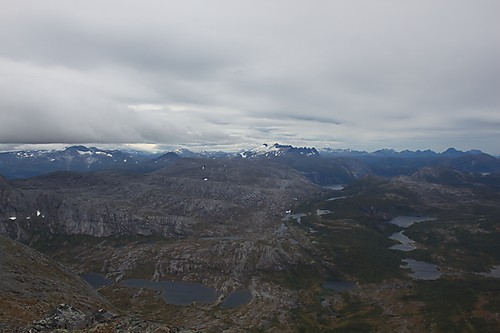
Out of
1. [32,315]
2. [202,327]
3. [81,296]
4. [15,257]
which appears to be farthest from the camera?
[202,327]

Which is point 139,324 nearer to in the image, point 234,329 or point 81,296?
point 81,296

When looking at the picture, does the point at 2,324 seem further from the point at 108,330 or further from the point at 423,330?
the point at 423,330

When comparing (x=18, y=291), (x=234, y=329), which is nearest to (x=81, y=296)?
(x=18, y=291)

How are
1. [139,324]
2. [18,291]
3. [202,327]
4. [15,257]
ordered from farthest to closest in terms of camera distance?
1. [202,327]
2. [15,257]
3. [18,291]
4. [139,324]

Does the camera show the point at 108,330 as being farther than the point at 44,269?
No

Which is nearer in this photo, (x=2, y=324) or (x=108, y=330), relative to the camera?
(x=108, y=330)

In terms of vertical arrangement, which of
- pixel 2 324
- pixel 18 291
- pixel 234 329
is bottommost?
pixel 234 329

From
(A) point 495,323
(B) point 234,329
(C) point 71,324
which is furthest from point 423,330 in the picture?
(C) point 71,324

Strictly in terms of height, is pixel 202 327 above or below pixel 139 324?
below

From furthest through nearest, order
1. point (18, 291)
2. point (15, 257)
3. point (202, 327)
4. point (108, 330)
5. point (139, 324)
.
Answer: point (202, 327)
point (15, 257)
point (18, 291)
point (139, 324)
point (108, 330)
